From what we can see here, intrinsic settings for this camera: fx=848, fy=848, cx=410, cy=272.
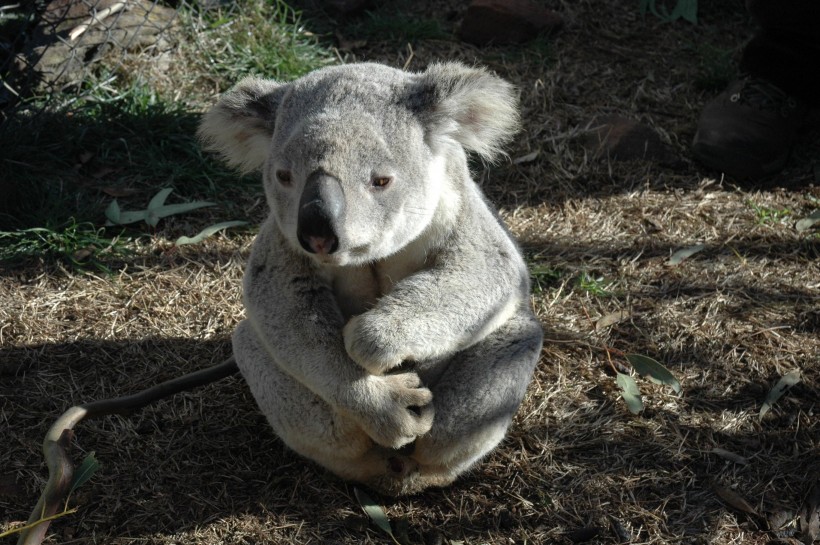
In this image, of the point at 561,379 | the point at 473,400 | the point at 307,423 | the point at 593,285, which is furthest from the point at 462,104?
the point at 593,285

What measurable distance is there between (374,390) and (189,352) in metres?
1.31

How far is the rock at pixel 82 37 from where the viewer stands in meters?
4.96

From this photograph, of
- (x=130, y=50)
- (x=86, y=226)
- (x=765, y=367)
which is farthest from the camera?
(x=130, y=50)

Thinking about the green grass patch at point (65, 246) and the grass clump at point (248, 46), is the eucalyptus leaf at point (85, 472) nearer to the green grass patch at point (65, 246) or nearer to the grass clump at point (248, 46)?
the green grass patch at point (65, 246)

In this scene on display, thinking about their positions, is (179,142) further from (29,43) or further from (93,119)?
(29,43)

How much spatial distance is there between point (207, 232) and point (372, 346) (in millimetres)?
2063

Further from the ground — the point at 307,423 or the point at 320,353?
the point at 320,353

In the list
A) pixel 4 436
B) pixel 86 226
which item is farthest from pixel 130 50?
pixel 4 436

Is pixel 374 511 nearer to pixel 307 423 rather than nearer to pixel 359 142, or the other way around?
pixel 307 423

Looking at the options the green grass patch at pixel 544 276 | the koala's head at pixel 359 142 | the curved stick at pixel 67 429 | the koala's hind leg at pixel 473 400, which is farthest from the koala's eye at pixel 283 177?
the green grass patch at pixel 544 276

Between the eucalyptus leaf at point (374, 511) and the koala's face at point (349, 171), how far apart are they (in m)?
0.93

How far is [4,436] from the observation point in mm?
3225

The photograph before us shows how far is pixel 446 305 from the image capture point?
270cm

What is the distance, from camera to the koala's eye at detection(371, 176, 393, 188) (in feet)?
8.26
